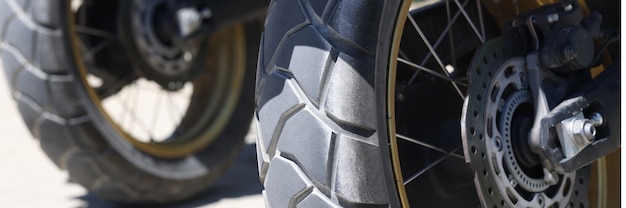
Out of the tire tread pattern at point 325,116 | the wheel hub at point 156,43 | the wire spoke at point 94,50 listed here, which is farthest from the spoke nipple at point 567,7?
the wire spoke at point 94,50

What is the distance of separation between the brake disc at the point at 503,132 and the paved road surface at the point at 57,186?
1977 mm

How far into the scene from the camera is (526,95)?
7.05 ft

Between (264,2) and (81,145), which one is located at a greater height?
(264,2)

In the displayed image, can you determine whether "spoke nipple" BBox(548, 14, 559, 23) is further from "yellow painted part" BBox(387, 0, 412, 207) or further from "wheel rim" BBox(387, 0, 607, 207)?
"yellow painted part" BBox(387, 0, 412, 207)

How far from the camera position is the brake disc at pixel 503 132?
78.9 inches

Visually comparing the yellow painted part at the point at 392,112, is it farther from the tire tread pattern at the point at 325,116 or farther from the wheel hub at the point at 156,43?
the wheel hub at the point at 156,43

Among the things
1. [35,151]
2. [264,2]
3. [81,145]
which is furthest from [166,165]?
[35,151]

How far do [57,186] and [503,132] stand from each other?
2.79 meters

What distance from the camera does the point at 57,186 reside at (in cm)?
449

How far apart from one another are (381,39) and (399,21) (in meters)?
0.07

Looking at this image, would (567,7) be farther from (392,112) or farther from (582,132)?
(392,112)

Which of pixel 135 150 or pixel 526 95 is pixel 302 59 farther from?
pixel 135 150

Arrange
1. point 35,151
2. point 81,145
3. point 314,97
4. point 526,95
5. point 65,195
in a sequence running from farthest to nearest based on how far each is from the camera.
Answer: point 35,151, point 65,195, point 81,145, point 526,95, point 314,97

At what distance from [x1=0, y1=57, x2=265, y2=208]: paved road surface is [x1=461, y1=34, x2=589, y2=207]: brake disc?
6.49ft
